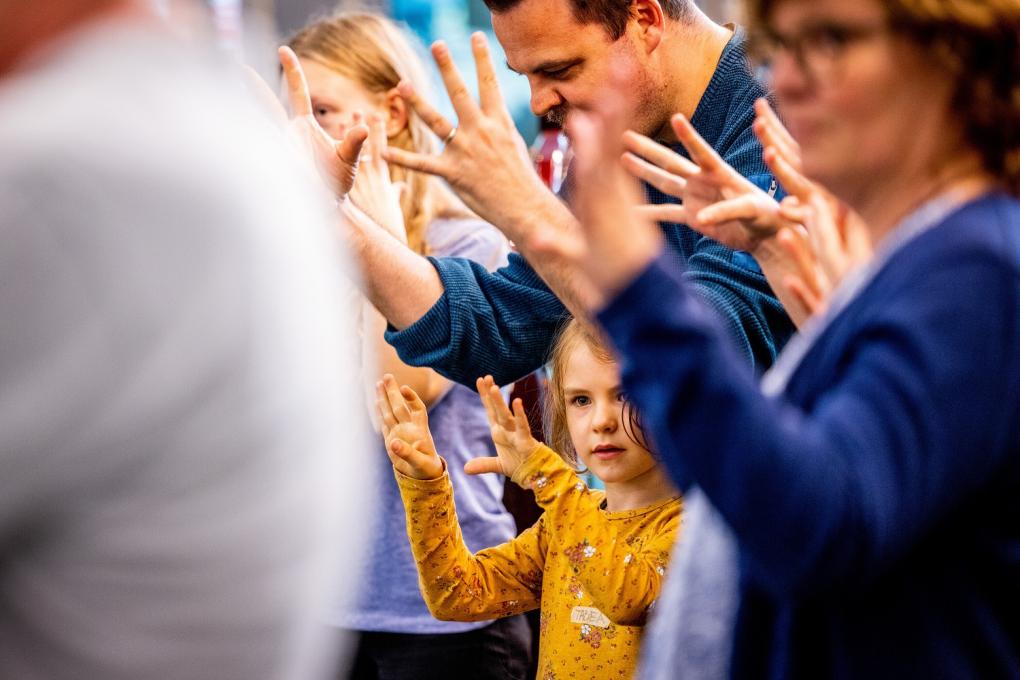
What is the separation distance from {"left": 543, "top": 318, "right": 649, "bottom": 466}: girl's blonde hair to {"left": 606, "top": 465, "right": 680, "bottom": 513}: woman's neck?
0.18 ft

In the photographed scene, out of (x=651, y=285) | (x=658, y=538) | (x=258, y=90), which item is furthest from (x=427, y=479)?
(x=651, y=285)

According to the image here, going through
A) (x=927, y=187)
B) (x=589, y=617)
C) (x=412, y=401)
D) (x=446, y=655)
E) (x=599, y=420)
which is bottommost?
(x=446, y=655)

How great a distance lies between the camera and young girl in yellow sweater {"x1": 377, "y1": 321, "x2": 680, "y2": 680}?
1.74 metres

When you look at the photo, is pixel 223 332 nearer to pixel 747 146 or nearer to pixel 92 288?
pixel 92 288

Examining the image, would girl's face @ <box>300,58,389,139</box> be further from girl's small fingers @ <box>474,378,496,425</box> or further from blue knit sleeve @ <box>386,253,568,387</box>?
girl's small fingers @ <box>474,378,496,425</box>

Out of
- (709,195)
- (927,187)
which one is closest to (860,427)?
(927,187)

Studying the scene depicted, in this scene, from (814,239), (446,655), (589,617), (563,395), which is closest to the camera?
(814,239)

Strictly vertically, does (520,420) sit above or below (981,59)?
below

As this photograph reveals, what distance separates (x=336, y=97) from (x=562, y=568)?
1.26m

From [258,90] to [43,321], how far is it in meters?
1.31

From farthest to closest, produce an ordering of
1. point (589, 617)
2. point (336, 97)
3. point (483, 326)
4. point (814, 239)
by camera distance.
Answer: point (336, 97) < point (483, 326) < point (589, 617) < point (814, 239)

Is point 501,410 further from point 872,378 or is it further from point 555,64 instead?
point 872,378

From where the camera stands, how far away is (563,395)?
201 centimetres

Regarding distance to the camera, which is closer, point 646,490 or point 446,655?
point 646,490
